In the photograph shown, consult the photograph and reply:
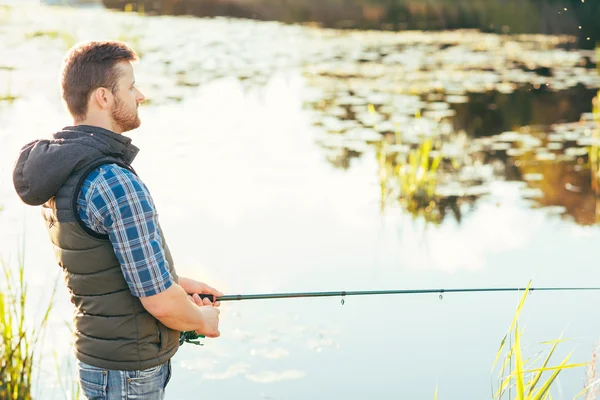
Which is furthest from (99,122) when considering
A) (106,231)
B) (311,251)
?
(311,251)

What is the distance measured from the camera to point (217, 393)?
11.0ft

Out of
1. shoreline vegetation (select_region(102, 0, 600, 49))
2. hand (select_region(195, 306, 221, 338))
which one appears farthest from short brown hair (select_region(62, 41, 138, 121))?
shoreline vegetation (select_region(102, 0, 600, 49))

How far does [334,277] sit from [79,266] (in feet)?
9.14

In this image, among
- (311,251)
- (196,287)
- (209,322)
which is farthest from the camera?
(311,251)

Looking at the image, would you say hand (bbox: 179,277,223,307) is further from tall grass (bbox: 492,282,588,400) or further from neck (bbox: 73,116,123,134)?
tall grass (bbox: 492,282,588,400)

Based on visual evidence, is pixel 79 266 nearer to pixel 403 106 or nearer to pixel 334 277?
pixel 334 277

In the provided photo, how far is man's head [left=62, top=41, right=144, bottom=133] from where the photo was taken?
171 centimetres

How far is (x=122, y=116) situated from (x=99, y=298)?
1.22ft

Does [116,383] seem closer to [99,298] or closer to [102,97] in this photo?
[99,298]

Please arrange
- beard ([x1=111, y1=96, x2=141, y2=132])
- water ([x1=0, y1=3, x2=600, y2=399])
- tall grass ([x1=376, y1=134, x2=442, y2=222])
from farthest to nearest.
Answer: tall grass ([x1=376, y1=134, x2=442, y2=222])
water ([x1=0, y1=3, x2=600, y2=399])
beard ([x1=111, y1=96, x2=141, y2=132])

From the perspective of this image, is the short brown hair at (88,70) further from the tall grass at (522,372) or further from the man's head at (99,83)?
the tall grass at (522,372)

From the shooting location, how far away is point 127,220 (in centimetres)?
164

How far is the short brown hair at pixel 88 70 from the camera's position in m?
1.70

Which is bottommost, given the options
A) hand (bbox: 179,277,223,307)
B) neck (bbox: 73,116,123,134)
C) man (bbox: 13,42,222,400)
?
hand (bbox: 179,277,223,307)
